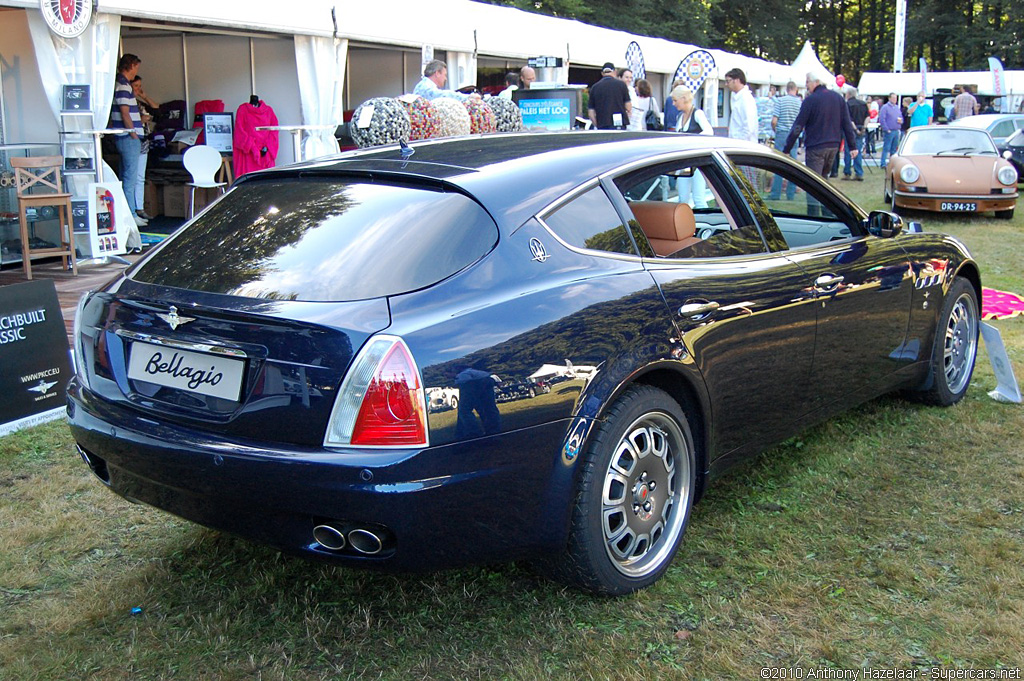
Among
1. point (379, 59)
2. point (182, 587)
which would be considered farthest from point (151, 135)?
point (182, 587)

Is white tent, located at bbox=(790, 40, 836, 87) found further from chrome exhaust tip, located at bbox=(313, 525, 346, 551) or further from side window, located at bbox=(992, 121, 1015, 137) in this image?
chrome exhaust tip, located at bbox=(313, 525, 346, 551)

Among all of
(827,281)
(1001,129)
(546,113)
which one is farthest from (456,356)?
A: (1001,129)

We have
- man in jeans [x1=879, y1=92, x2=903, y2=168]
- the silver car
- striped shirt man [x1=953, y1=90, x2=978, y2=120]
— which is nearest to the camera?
the silver car

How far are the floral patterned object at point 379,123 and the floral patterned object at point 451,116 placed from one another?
39 centimetres

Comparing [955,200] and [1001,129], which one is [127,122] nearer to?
[955,200]

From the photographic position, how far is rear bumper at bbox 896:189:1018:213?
13.4 metres

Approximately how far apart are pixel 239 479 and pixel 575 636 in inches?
43.2

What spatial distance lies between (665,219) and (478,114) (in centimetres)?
435

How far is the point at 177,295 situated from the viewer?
9.11ft

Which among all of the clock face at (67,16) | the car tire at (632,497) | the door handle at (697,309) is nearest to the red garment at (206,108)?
the clock face at (67,16)

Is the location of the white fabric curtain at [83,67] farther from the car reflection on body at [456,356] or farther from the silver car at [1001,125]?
the silver car at [1001,125]

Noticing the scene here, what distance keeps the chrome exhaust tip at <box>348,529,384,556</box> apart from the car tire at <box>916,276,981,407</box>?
3.39 meters

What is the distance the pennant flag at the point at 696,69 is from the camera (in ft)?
48.3

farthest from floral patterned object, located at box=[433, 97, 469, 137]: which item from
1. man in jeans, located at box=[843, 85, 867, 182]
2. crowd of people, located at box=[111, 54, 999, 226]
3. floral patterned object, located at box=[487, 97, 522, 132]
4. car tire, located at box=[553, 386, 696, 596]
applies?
man in jeans, located at box=[843, 85, 867, 182]
